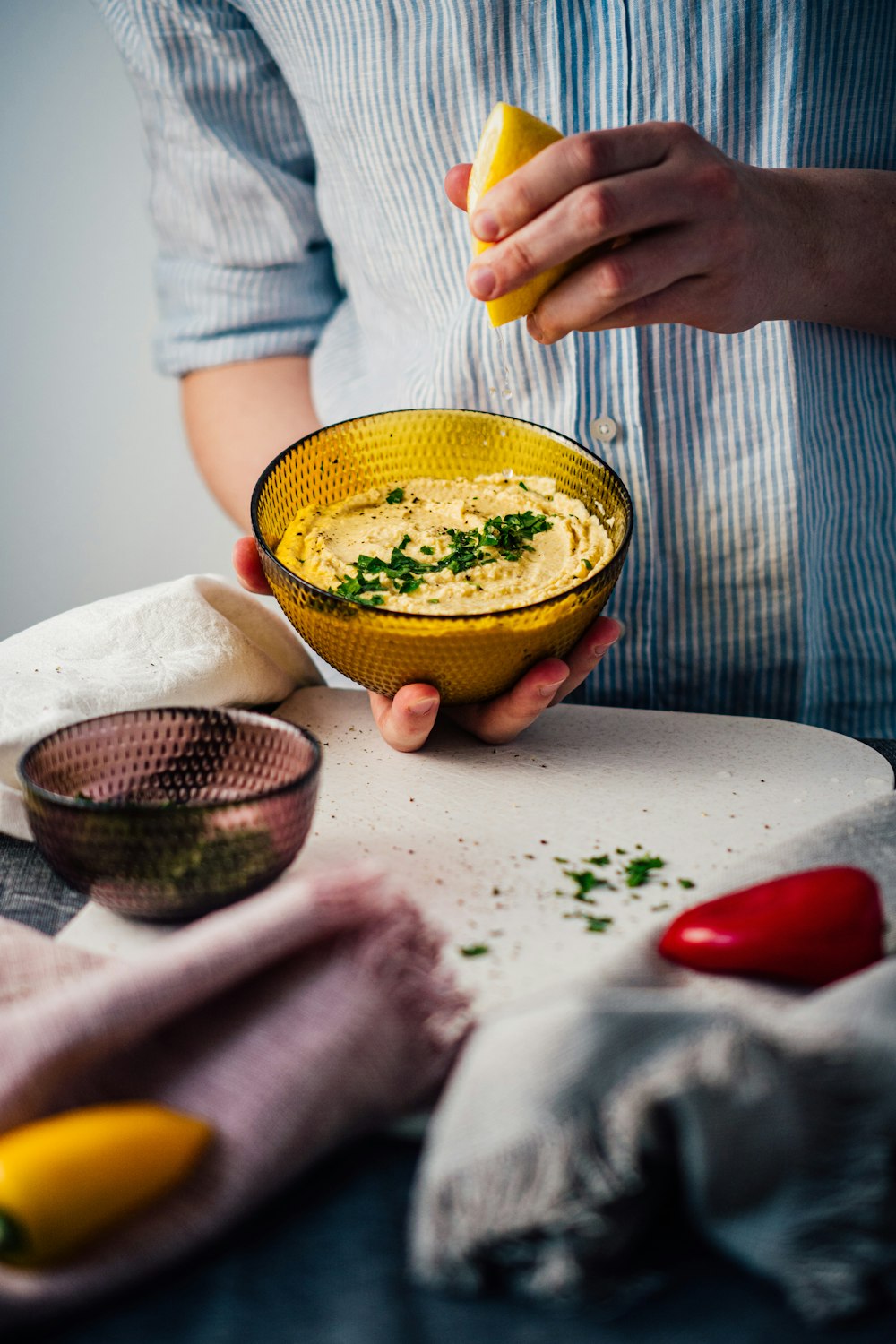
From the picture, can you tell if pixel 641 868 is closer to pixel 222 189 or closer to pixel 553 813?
pixel 553 813

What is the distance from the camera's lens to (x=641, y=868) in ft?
2.80

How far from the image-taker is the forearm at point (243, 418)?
145cm

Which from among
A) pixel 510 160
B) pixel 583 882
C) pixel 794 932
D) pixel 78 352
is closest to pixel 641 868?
pixel 583 882

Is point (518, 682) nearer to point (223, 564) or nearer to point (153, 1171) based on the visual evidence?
point (153, 1171)

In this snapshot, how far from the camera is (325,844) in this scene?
90 centimetres

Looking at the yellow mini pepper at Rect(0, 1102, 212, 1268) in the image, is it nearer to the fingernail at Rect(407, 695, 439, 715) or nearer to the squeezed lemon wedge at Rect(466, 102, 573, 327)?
the fingernail at Rect(407, 695, 439, 715)

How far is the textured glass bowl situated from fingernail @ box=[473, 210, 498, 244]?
15.9 inches

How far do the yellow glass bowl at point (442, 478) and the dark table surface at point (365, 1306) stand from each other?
0.45m

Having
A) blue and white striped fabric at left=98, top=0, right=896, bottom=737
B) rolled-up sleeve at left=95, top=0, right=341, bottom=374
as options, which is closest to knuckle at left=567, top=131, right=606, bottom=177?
blue and white striped fabric at left=98, top=0, right=896, bottom=737

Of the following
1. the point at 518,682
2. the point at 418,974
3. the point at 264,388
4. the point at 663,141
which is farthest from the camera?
the point at 264,388

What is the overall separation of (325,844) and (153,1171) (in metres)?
0.40

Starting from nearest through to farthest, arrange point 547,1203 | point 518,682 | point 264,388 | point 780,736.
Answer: point 547,1203, point 518,682, point 780,736, point 264,388

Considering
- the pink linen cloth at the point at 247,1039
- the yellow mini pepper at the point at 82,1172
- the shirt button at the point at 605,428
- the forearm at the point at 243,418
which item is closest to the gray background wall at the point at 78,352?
the forearm at the point at 243,418

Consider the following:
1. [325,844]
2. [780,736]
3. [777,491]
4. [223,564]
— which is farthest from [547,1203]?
[223,564]
